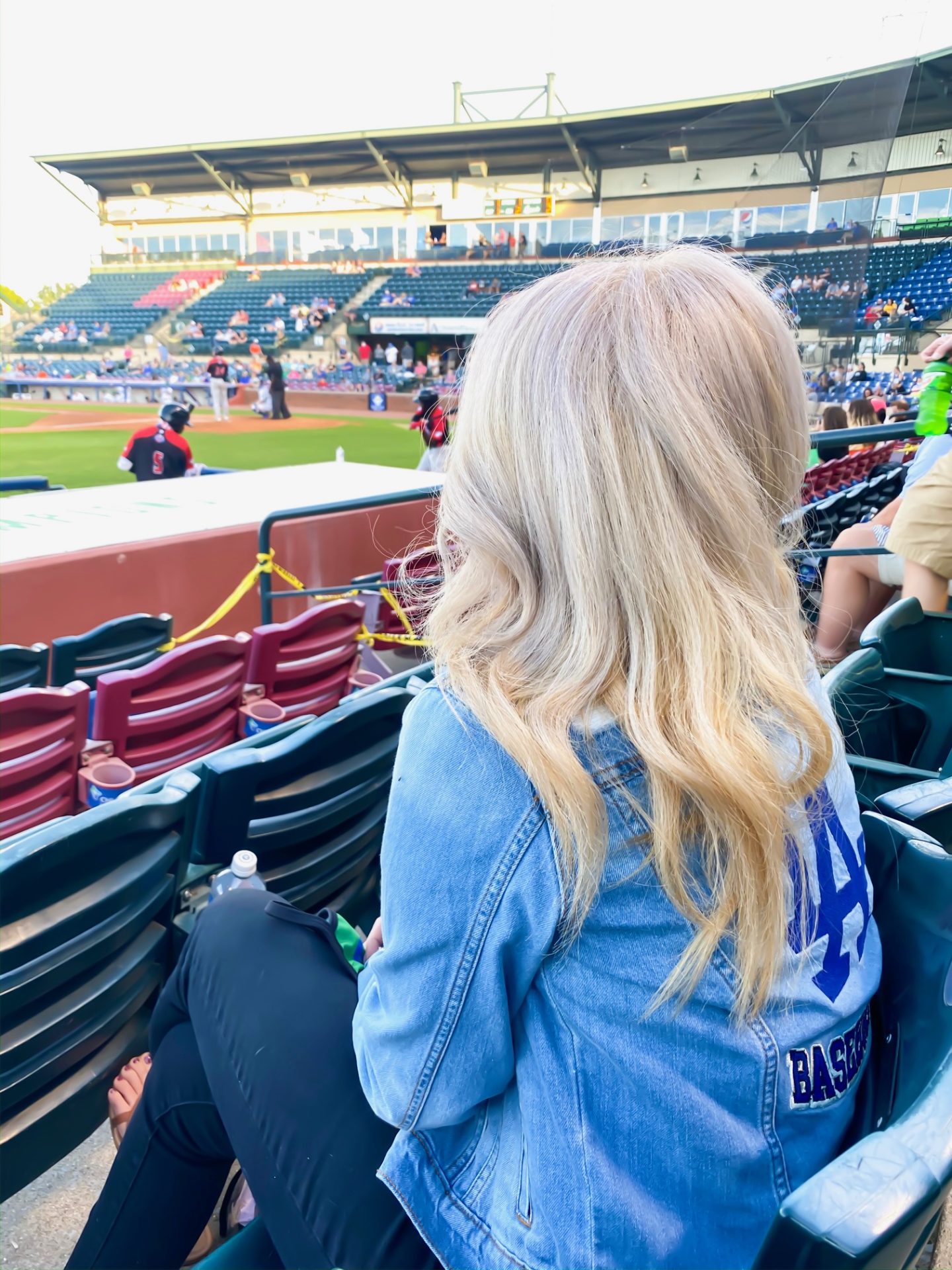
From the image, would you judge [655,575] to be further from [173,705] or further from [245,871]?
[173,705]

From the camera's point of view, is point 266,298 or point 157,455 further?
point 266,298

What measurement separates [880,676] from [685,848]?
115 cm

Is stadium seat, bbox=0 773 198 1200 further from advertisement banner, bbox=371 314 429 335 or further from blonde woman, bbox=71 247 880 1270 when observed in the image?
advertisement banner, bbox=371 314 429 335

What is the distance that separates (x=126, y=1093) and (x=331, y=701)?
76.2 inches

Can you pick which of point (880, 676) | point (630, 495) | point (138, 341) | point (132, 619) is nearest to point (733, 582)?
point (630, 495)

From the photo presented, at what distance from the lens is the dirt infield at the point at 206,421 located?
17.9 meters

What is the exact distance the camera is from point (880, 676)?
5.56 ft

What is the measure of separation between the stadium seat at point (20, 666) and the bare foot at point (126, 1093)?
5.77 ft

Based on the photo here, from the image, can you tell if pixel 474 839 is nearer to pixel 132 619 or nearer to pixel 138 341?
pixel 132 619

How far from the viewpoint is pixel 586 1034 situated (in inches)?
28.9

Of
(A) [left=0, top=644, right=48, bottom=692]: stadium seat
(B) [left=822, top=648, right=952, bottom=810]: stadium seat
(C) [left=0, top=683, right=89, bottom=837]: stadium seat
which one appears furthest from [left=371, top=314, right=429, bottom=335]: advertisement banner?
(B) [left=822, top=648, right=952, bottom=810]: stadium seat

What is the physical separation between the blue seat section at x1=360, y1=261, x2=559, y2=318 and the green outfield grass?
11620 millimetres

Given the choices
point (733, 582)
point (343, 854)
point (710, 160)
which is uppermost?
point (710, 160)

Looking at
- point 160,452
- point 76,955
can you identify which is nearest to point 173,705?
point 76,955
